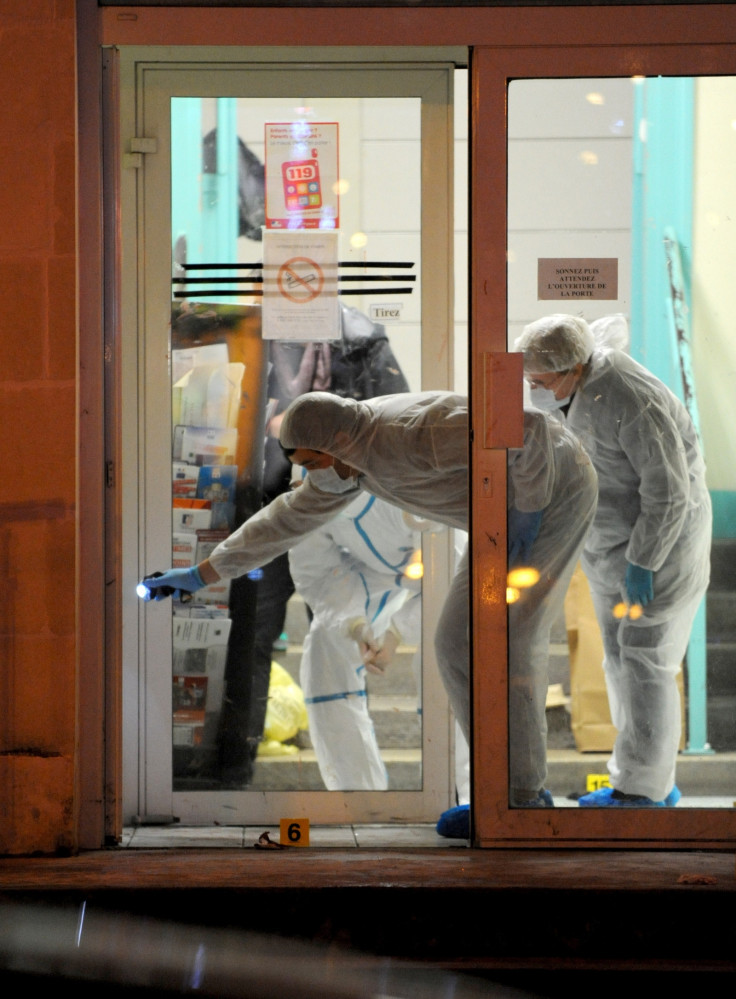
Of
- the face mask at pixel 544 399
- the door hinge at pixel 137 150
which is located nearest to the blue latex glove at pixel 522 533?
the face mask at pixel 544 399

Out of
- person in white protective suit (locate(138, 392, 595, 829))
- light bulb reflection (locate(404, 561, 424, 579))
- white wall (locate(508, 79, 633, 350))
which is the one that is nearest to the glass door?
light bulb reflection (locate(404, 561, 424, 579))

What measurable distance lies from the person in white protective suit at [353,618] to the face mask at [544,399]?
69 centimetres

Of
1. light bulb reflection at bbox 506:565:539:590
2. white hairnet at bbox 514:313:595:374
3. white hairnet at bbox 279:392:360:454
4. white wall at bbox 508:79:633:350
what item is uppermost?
white wall at bbox 508:79:633:350

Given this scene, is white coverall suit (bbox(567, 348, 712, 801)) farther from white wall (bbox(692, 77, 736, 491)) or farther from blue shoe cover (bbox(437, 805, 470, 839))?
blue shoe cover (bbox(437, 805, 470, 839))

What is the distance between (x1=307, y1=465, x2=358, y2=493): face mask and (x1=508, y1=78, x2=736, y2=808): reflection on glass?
2.44 ft

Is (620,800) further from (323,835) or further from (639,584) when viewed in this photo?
(323,835)

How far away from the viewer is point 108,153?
12.6 feet

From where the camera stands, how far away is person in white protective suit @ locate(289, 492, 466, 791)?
4.43 meters

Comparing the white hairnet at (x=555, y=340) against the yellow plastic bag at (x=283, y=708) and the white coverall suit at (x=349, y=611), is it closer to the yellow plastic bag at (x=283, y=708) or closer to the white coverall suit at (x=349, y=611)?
the white coverall suit at (x=349, y=611)

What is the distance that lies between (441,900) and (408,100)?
250cm

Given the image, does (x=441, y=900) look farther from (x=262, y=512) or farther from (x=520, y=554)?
(x=262, y=512)

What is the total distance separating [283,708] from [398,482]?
36.5 inches

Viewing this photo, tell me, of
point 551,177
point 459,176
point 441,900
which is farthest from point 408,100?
point 441,900

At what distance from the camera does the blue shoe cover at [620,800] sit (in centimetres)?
387
